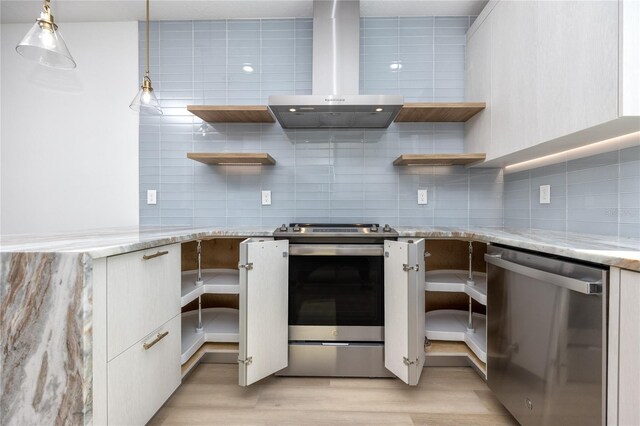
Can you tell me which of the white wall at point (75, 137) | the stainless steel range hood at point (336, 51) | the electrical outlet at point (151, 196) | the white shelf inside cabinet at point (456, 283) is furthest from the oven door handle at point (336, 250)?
the white wall at point (75, 137)

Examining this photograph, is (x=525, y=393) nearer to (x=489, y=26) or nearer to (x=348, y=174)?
(x=348, y=174)

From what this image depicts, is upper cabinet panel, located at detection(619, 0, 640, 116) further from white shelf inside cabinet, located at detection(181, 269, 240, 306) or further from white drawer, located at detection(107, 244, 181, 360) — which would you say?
white shelf inside cabinet, located at detection(181, 269, 240, 306)

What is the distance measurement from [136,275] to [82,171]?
1788 mm

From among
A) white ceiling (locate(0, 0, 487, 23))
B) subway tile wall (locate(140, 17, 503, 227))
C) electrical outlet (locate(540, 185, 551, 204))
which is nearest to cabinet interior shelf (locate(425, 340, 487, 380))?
subway tile wall (locate(140, 17, 503, 227))

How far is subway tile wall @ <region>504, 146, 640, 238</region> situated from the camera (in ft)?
4.31

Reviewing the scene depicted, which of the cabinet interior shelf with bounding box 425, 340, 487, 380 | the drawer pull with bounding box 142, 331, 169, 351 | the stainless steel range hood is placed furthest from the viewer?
the stainless steel range hood

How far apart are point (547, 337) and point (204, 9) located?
282cm

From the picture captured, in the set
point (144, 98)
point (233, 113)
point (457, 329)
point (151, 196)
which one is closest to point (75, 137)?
point (151, 196)

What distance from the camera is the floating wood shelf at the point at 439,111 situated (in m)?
1.98

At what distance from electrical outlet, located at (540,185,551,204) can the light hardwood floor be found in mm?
1133

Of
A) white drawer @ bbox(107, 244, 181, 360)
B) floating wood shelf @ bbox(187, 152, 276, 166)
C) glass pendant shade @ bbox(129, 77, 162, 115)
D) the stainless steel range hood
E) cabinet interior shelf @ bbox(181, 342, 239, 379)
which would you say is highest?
the stainless steel range hood

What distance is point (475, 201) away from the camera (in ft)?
7.61

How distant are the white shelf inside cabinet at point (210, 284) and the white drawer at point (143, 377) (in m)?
0.20

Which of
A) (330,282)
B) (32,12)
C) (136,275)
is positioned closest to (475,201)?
(330,282)
